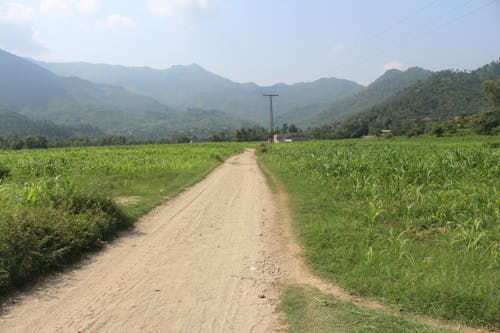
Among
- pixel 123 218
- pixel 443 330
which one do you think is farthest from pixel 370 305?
pixel 123 218


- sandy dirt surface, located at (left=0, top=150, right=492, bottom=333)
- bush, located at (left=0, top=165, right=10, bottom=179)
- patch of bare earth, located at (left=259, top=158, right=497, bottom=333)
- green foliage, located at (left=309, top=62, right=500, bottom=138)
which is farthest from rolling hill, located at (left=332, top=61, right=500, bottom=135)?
sandy dirt surface, located at (left=0, top=150, right=492, bottom=333)

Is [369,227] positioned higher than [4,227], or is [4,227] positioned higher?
[4,227]

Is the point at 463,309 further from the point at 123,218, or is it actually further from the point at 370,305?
the point at 123,218

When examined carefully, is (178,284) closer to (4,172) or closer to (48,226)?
(48,226)

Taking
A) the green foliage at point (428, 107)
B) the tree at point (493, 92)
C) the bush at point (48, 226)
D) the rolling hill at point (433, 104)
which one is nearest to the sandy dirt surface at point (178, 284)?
the bush at point (48, 226)

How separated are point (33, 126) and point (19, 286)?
185623mm

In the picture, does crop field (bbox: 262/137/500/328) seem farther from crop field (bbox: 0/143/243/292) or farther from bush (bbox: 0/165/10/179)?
bush (bbox: 0/165/10/179)

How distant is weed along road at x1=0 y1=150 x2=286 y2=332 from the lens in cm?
433

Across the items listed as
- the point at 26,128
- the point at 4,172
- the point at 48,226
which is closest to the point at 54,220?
the point at 48,226

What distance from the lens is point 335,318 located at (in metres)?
4.42

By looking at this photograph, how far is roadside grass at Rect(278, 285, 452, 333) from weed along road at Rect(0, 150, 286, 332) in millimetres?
279

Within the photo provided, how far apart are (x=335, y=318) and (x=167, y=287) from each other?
2.57 meters

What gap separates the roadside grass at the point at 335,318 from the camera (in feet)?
13.6

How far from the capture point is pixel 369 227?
8.22 meters
